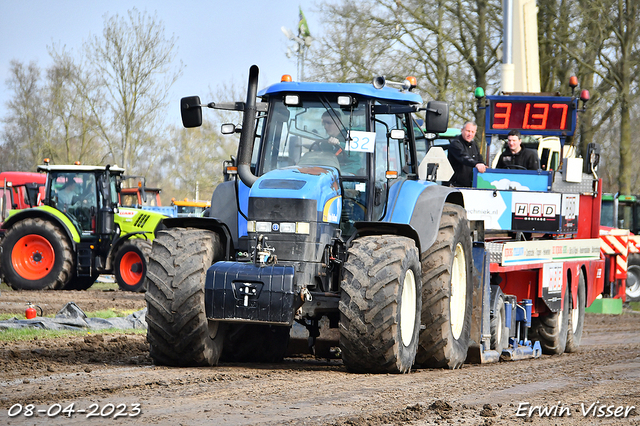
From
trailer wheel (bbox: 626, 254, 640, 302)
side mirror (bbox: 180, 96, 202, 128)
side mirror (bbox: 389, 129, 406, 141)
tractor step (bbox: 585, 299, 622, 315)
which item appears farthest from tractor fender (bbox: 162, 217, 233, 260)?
trailer wheel (bbox: 626, 254, 640, 302)

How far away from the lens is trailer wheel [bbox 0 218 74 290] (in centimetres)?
1809

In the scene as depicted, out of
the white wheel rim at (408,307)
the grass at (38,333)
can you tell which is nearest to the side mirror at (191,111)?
the white wheel rim at (408,307)

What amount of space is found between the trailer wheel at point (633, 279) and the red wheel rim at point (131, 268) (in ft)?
39.2

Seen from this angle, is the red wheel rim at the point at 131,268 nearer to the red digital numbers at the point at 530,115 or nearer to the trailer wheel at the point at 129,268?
the trailer wheel at the point at 129,268

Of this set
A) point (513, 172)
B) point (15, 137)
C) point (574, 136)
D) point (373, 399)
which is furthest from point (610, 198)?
point (15, 137)

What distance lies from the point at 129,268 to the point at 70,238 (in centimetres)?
138

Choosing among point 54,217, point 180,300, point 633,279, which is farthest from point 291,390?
point 633,279

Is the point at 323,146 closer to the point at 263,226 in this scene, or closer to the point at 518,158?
the point at 263,226

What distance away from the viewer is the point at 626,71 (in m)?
25.1

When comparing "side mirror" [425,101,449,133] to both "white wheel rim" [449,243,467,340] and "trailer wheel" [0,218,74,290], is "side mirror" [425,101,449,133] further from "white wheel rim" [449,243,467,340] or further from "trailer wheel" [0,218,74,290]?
"trailer wheel" [0,218,74,290]

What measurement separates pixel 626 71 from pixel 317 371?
20521 mm

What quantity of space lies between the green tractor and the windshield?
35.1 feet

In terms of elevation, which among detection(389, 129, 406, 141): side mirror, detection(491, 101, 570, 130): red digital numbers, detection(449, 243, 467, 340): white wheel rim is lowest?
detection(449, 243, 467, 340): white wheel rim

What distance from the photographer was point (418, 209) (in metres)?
7.87
